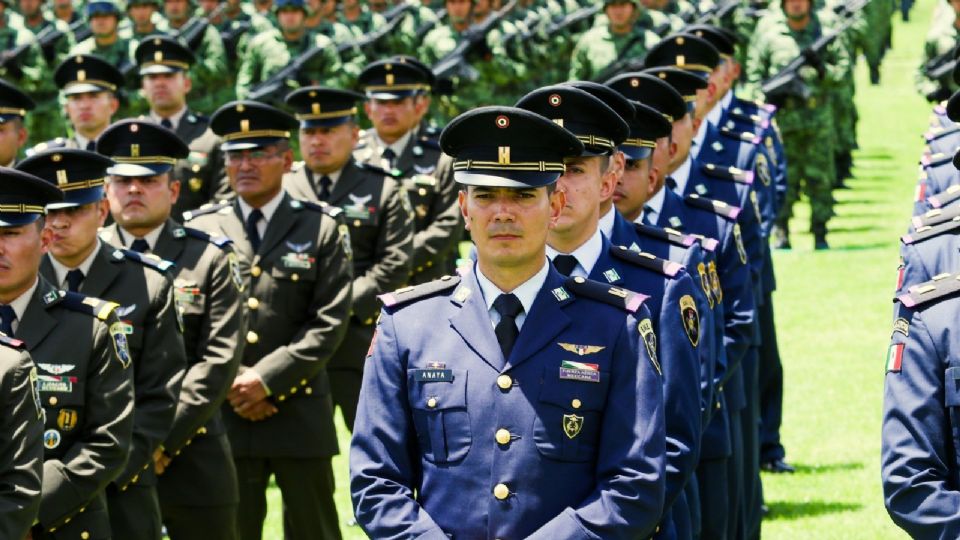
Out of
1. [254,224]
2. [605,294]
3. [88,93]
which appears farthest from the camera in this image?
[88,93]

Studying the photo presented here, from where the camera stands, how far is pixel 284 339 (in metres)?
8.38

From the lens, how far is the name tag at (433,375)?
4773 millimetres

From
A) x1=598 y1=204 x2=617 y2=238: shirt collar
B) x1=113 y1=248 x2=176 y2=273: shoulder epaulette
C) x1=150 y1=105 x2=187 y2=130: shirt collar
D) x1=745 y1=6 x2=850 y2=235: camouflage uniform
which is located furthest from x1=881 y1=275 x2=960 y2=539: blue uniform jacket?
x1=745 y1=6 x2=850 y2=235: camouflage uniform

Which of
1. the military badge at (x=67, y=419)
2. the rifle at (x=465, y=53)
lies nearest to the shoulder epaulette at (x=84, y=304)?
the military badge at (x=67, y=419)

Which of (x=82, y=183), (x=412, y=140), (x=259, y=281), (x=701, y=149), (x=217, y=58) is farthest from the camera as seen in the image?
(x=217, y=58)

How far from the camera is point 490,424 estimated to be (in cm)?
472

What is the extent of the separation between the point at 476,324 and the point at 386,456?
0.42 m

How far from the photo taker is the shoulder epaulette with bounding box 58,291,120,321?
621 centimetres

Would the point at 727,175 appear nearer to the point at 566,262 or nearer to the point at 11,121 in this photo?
the point at 566,262

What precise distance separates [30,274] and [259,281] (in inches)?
93.7

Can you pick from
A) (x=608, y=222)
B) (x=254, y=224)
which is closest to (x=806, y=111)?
(x=254, y=224)

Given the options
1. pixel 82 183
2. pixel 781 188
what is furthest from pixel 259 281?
pixel 781 188

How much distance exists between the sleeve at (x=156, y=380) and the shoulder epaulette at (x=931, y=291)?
2.98 metres

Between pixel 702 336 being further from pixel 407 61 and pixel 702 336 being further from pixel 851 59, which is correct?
pixel 851 59
